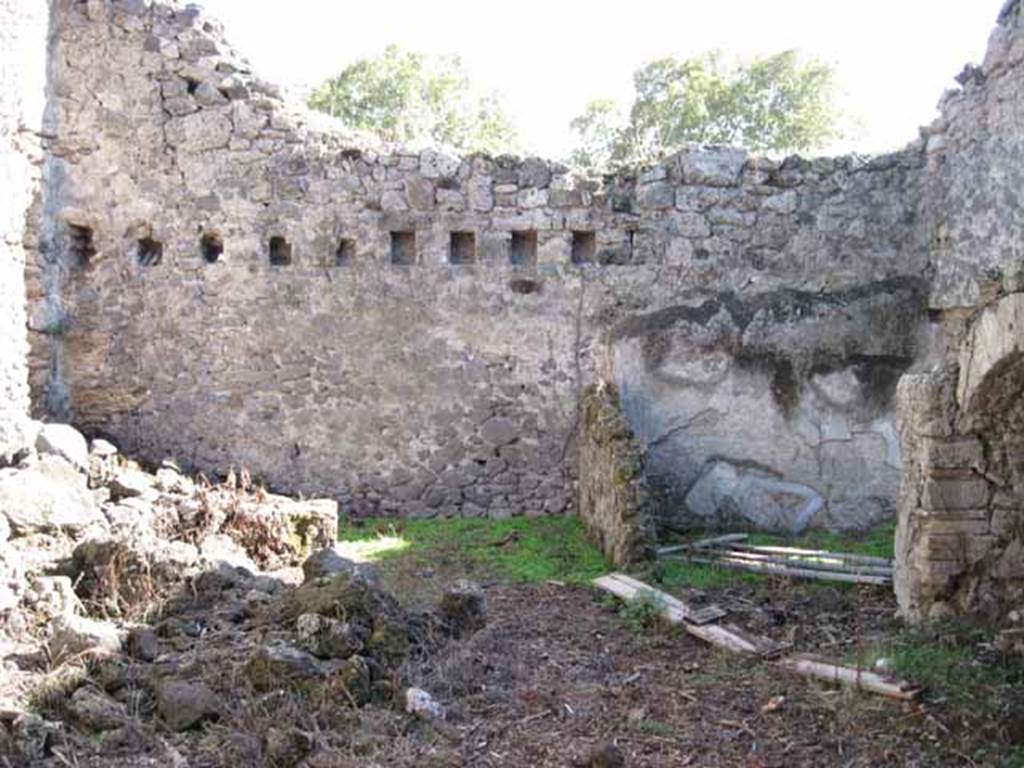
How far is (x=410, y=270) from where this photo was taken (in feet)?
29.3

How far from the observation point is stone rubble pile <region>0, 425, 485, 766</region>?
13.9 ft

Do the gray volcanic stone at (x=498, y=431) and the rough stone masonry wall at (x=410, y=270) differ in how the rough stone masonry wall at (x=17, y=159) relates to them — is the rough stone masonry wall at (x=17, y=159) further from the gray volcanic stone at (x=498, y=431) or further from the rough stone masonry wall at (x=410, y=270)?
the gray volcanic stone at (x=498, y=431)

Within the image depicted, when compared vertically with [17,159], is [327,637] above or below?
below

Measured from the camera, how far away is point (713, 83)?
22.1 metres

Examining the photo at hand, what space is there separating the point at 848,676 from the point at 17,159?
733 cm

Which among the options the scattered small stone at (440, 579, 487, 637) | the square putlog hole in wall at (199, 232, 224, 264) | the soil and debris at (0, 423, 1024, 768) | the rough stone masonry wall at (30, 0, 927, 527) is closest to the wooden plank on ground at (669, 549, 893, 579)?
the soil and debris at (0, 423, 1024, 768)

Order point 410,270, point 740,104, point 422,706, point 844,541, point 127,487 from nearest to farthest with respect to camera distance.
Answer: point 422,706 < point 127,487 < point 844,541 < point 410,270 < point 740,104

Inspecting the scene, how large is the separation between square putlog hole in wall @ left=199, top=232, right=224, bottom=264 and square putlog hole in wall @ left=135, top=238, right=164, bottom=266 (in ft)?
1.18

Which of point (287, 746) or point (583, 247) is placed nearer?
point (287, 746)

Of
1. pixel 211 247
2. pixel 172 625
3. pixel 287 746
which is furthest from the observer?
pixel 211 247

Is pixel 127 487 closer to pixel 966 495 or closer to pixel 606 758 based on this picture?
pixel 606 758

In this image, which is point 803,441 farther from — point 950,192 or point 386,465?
point 386,465

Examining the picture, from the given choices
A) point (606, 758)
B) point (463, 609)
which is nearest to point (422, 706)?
point (606, 758)

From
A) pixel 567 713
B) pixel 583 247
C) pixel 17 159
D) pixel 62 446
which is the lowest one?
pixel 567 713
